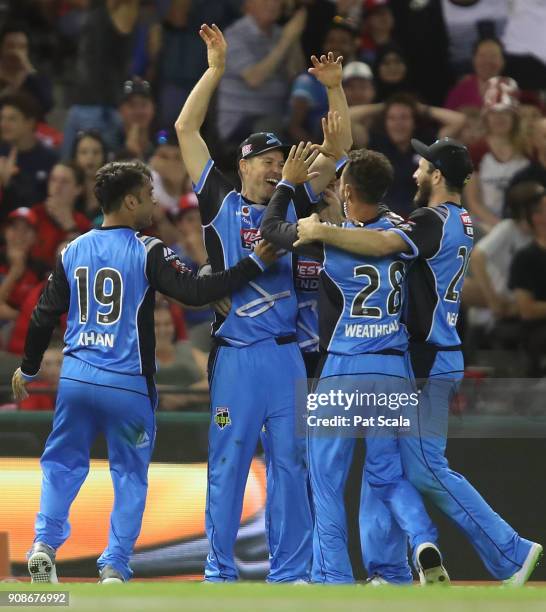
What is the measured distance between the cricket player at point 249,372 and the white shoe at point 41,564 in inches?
30.6

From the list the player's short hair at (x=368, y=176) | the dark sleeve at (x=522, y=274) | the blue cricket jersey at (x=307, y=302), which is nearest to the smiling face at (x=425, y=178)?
the player's short hair at (x=368, y=176)

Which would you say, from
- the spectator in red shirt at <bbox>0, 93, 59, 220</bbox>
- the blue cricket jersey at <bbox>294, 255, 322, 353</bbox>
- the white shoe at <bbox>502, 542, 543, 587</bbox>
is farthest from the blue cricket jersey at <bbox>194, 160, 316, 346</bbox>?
the spectator in red shirt at <bbox>0, 93, 59, 220</bbox>

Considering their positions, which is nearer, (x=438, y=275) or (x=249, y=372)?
(x=249, y=372)

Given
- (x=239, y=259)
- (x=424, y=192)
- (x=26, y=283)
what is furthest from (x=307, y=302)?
(x=26, y=283)

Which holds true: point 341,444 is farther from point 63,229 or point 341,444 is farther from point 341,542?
point 63,229

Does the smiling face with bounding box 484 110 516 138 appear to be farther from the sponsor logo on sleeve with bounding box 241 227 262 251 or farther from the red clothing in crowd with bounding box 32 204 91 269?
the sponsor logo on sleeve with bounding box 241 227 262 251

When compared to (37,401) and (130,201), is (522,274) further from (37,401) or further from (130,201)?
(130,201)

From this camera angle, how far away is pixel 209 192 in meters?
7.18

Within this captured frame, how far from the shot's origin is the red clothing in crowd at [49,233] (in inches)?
423

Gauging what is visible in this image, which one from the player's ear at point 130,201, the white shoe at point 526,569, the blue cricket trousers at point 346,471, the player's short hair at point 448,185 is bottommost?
the white shoe at point 526,569

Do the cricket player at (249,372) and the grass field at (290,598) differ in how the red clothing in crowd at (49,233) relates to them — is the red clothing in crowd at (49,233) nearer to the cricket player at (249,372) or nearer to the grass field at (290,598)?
the cricket player at (249,372)

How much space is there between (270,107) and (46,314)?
5474 mm

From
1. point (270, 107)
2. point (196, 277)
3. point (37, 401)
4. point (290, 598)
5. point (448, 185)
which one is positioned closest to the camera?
point (290, 598)

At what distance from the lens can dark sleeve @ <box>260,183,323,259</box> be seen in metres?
6.82
